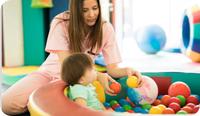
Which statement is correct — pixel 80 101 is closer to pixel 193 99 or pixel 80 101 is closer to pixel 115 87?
pixel 115 87

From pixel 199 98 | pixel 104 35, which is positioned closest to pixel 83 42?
pixel 104 35

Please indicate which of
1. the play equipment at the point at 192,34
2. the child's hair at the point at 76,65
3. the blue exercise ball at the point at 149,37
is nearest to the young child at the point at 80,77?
the child's hair at the point at 76,65

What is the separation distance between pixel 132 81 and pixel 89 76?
14cm

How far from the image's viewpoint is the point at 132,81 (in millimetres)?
851

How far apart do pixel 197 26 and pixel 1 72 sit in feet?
3.19

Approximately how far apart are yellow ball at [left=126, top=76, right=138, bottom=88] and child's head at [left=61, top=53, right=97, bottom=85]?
0.12 meters

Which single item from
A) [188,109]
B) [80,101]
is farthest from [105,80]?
[188,109]

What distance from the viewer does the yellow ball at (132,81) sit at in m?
0.85

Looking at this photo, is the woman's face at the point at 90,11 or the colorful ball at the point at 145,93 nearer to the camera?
the woman's face at the point at 90,11

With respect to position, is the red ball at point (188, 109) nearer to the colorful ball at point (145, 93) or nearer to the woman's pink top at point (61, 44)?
the colorful ball at point (145, 93)

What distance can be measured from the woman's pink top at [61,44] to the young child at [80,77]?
4 centimetres

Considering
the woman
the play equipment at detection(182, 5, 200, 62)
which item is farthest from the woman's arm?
the play equipment at detection(182, 5, 200, 62)

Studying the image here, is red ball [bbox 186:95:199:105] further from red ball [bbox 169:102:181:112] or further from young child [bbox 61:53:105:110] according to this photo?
young child [bbox 61:53:105:110]

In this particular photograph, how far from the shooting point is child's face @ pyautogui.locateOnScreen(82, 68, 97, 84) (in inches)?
29.5
